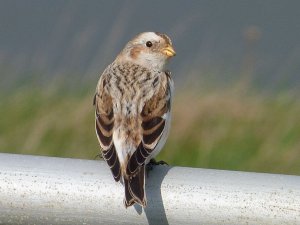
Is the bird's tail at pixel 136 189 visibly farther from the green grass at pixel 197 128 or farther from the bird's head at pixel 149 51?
the green grass at pixel 197 128

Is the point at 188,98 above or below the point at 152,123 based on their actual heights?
below

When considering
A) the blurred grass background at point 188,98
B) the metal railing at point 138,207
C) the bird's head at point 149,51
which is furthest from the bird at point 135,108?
the blurred grass background at point 188,98

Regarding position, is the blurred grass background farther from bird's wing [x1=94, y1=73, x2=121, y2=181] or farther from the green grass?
A: bird's wing [x1=94, y1=73, x2=121, y2=181]

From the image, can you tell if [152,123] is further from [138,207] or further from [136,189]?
[138,207]

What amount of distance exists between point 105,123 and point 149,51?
1225 millimetres

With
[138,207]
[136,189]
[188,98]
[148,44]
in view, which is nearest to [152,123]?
[136,189]

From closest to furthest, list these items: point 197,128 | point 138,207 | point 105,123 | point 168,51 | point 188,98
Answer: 1. point 138,207
2. point 105,123
3. point 168,51
4. point 197,128
5. point 188,98

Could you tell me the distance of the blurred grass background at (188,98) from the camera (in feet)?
24.8

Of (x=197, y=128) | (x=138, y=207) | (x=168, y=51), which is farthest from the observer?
(x=197, y=128)

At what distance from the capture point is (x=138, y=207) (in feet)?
9.39

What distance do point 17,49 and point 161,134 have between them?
7.10m

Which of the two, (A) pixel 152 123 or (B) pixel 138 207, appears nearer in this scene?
(B) pixel 138 207

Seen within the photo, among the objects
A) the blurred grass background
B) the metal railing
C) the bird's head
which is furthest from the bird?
the blurred grass background

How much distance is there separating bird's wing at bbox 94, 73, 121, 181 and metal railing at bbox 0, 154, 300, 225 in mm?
728
